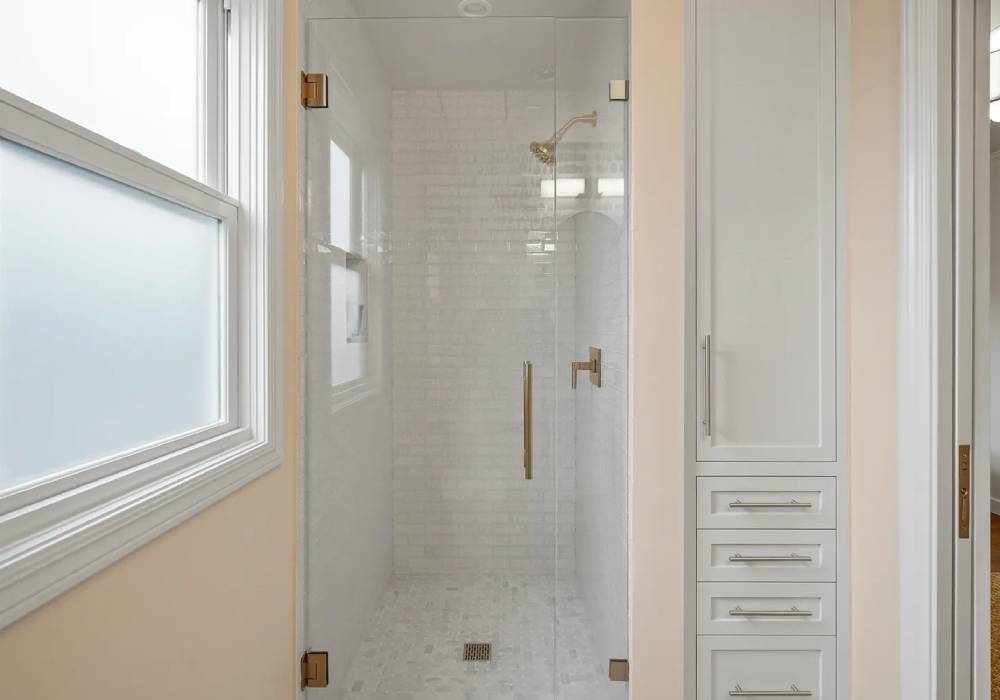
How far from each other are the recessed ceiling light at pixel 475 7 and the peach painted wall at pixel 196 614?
21.4 inches

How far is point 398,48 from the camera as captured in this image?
5.85 ft

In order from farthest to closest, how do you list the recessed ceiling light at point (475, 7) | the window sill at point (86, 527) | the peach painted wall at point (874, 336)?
the recessed ceiling light at point (475, 7), the peach painted wall at point (874, 336), the window sill at point (86, 527)

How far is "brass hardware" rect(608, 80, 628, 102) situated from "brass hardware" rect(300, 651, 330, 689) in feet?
5.92

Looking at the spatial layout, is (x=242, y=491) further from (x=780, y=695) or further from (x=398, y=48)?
(x=780, y=695)

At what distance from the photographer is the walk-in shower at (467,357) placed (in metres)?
1.77

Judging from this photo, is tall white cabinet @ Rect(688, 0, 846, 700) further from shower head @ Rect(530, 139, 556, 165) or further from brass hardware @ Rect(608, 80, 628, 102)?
shower head @ Rect(530, 139, 556, 165)

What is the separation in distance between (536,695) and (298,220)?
60.6 inches

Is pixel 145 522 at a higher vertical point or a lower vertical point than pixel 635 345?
lower

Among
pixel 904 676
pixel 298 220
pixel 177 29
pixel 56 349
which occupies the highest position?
pixel 177 29

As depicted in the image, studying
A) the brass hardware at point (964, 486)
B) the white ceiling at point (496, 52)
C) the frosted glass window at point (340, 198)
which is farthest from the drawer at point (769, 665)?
the white ceiling at point (496, 52)

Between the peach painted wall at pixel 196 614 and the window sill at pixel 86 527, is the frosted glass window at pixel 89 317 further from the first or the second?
the peach painted wall at pixel 196 614

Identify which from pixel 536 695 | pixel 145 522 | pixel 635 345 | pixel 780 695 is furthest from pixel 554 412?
pixel 145 522

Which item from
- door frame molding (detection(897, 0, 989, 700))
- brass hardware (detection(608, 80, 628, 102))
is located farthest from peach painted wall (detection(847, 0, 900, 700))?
brass hardware (detection(608, 80, 628, 102))

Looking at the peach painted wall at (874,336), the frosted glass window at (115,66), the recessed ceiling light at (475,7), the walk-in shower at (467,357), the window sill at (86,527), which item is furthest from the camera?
the recessed ceiling light at (475,7)
